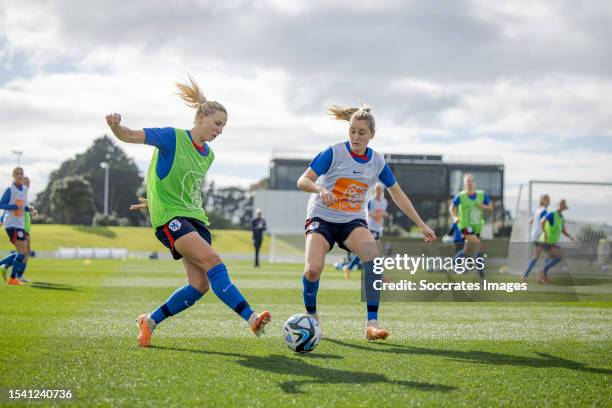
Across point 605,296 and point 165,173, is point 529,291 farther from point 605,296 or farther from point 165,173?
point 165,173

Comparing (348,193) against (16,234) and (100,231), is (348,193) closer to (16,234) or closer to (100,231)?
(16,234)

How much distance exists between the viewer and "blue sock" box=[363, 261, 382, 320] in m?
6.64

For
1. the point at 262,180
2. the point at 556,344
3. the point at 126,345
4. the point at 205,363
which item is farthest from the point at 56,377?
the point at 262,180

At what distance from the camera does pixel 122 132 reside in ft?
18.2

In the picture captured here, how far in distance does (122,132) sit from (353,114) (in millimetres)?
2220

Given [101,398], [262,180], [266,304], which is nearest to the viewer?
[101,398]

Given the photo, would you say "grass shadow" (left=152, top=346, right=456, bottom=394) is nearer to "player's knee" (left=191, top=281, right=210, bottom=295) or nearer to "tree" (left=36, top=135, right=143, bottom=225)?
"player's knee" (left=191, top=281, right=210, bottom=295)

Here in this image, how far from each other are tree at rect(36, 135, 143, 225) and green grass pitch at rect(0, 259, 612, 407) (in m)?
97.6

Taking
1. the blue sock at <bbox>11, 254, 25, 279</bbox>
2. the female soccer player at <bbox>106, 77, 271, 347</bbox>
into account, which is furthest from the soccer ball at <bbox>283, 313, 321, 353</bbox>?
the blue sock at <bbox>11, 254, 25, 279</bbox>

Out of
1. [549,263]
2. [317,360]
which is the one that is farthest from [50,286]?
[549,263]

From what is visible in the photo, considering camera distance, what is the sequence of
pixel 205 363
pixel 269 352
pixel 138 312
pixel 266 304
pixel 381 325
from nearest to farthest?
pixel 205 363 < pixel 269 352 < pixel 381 325 < pixel 138 312 < pixel 266 304

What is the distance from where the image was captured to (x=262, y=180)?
4058 inches

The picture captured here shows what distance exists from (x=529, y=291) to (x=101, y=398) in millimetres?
11290

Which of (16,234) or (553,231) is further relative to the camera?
(553,231)
